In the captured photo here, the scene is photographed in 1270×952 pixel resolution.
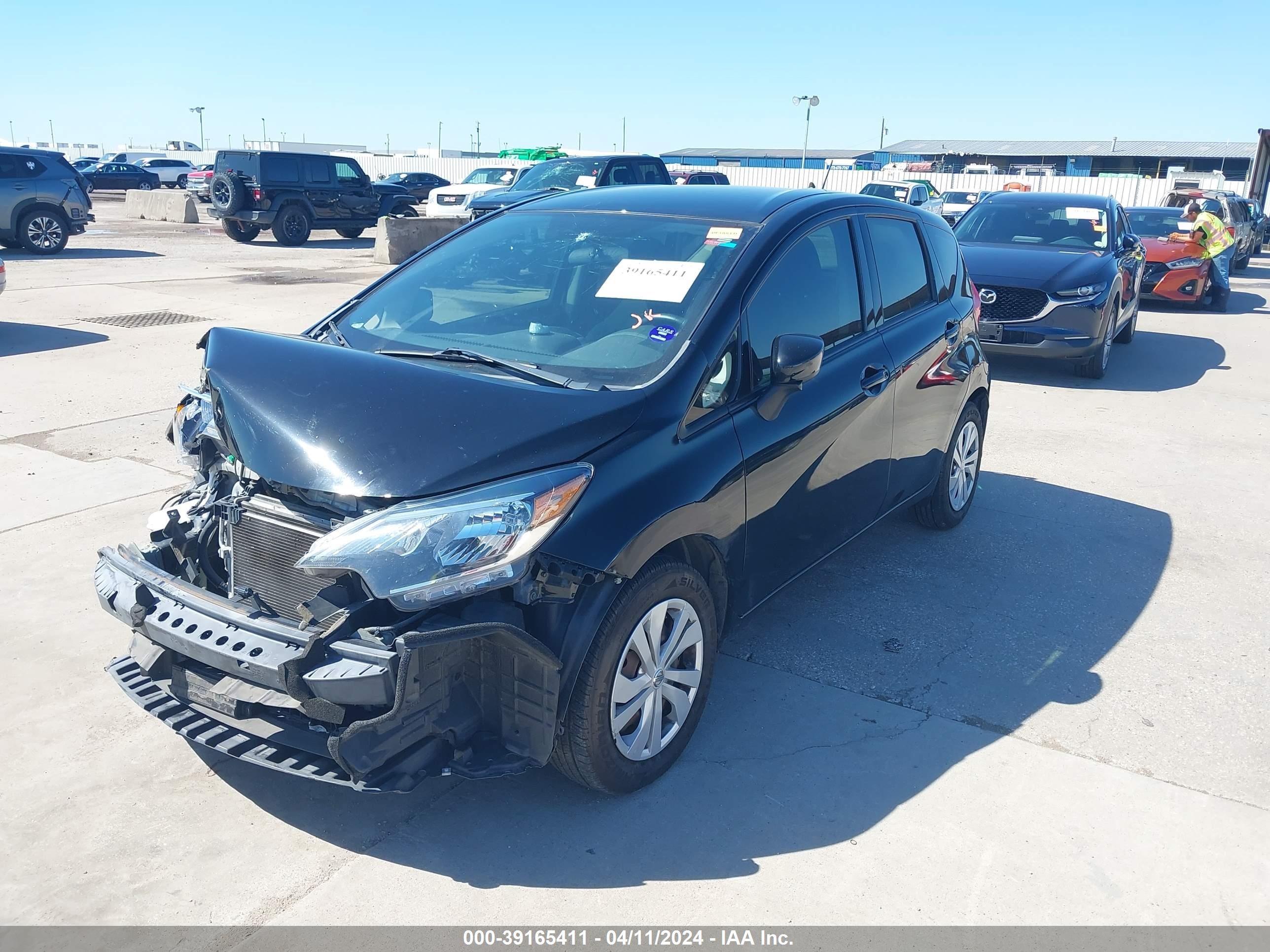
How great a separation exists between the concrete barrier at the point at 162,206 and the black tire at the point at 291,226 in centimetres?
657

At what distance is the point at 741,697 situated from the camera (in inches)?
154

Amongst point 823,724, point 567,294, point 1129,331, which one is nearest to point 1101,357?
point 1129,331

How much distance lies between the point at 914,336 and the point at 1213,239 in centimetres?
1291

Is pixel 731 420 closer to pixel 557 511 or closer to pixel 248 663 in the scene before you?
pixel 557 511

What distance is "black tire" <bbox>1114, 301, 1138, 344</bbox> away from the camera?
1219 centimetres

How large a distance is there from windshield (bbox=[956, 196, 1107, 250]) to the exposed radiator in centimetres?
984

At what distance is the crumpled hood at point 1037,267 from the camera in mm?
9930

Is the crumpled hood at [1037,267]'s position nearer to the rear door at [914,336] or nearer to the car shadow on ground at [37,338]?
the rear door at [914,336]

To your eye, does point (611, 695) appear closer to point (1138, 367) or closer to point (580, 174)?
point (1138, 367)

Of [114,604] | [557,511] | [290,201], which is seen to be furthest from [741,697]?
[290,201]

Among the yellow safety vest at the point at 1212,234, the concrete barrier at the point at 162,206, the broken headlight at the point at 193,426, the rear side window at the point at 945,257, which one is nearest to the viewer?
the broken headlight at the point at 193,426

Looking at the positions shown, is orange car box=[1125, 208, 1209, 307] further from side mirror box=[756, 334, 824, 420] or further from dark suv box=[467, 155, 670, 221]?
side mirror box=[756, 334, 824, 420]
